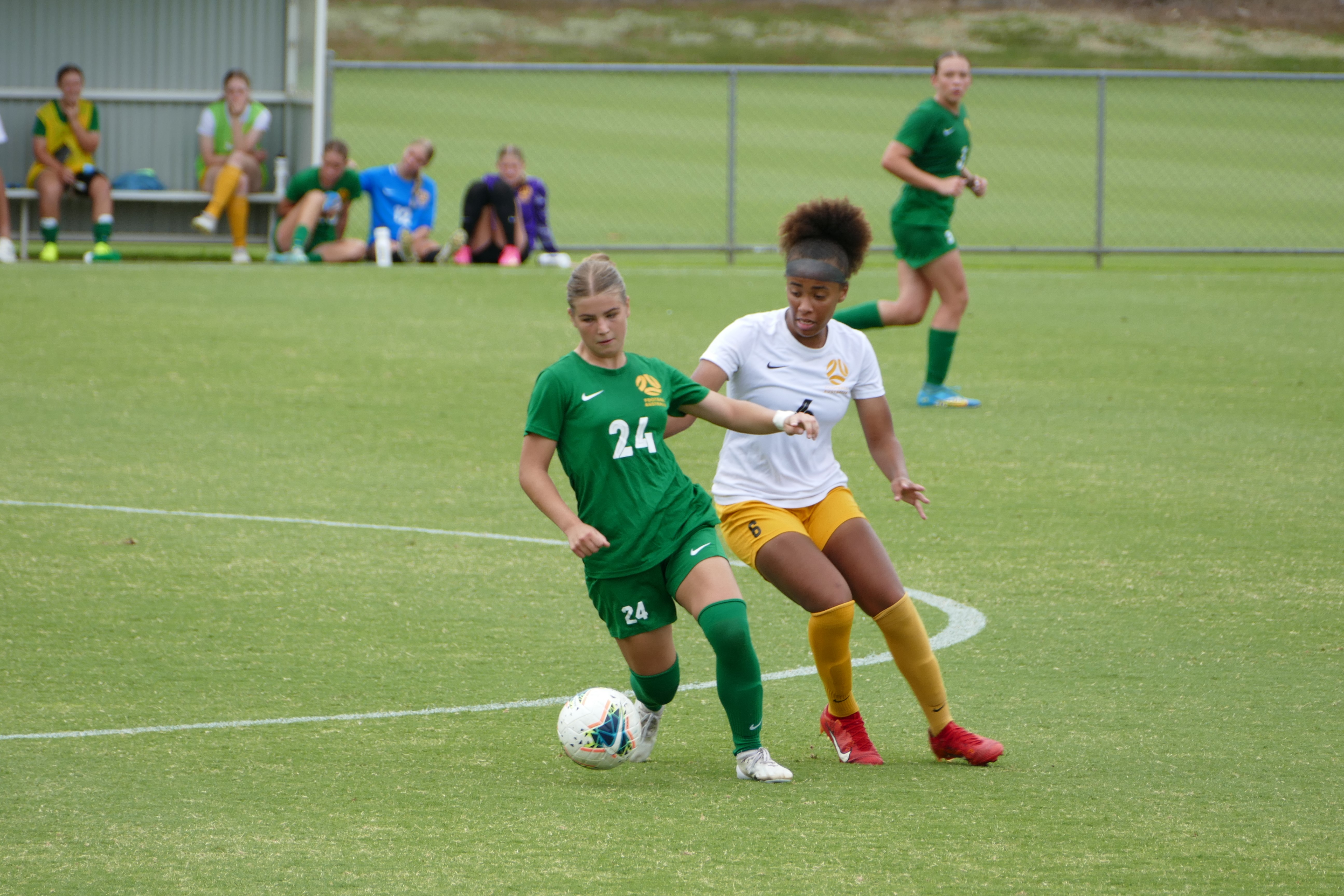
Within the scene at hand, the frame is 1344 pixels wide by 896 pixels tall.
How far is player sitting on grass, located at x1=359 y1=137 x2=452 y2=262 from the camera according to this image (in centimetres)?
1612

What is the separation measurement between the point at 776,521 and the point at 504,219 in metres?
11.9

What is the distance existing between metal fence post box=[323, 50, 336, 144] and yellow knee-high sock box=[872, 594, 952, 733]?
12.9 metres

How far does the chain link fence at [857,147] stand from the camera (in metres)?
21.0

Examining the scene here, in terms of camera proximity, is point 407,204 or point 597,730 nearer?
point 597,730

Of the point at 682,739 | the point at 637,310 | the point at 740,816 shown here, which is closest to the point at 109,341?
the point at 637,310

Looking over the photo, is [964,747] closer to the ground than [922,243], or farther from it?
closer to the ground

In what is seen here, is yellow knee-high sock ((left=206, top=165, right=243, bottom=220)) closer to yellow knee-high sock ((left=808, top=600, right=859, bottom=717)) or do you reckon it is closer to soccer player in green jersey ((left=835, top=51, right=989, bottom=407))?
soccer player in green jersey ((left=835, top=51, right=989, bottom=407))

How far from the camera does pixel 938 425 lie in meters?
10.7

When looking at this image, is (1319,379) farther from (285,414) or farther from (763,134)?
(763,134)

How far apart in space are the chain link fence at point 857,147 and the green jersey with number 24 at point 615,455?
39.4 ft

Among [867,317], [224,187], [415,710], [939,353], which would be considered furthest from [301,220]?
[415,710]

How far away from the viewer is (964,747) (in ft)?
16.0

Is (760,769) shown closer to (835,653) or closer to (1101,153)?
(835,653)

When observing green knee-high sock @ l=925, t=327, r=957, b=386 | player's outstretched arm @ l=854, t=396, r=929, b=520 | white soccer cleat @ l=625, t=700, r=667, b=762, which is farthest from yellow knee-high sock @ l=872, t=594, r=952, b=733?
green knee-high sock @ l=925, t=327, r=957, b=386
